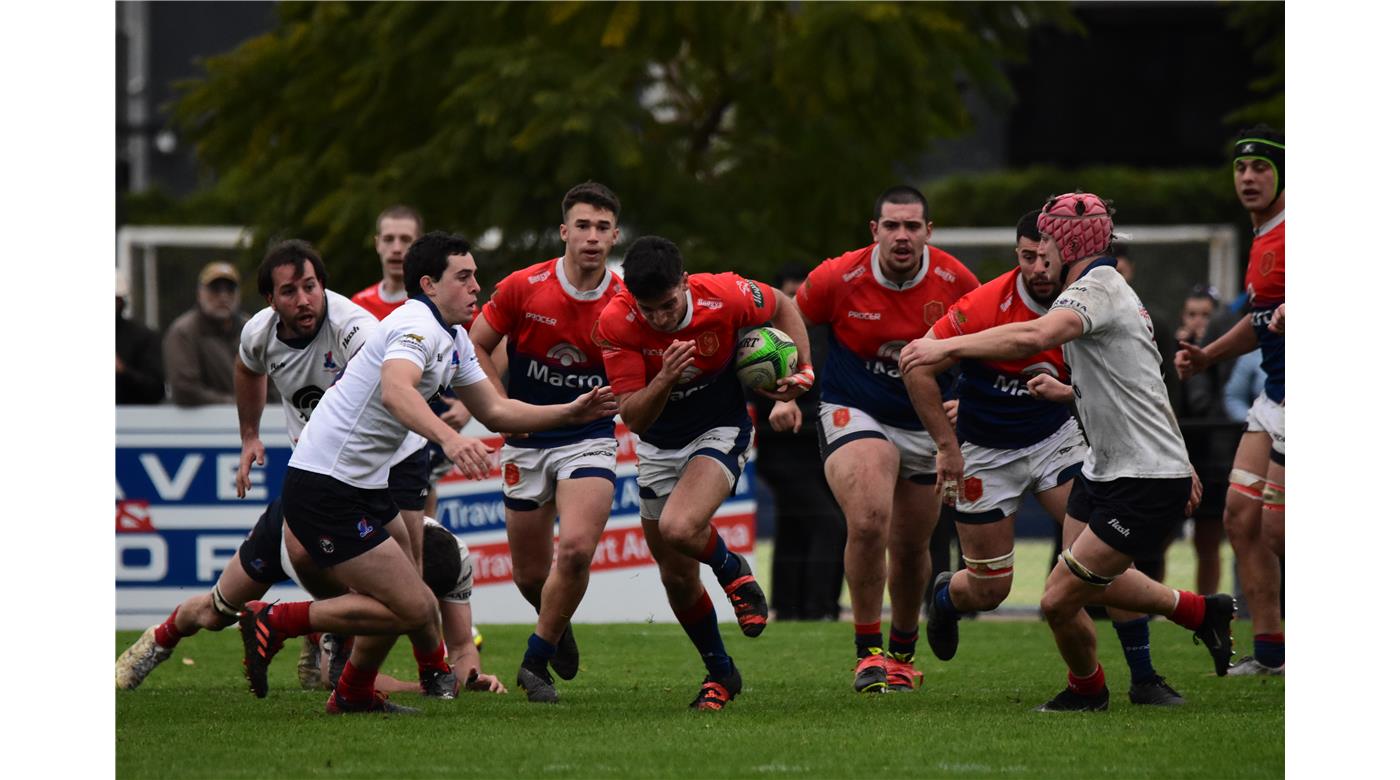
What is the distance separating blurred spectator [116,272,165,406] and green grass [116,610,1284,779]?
11.1 feet

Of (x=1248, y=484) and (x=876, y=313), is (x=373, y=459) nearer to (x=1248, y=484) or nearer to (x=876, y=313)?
(x=876, y=313)

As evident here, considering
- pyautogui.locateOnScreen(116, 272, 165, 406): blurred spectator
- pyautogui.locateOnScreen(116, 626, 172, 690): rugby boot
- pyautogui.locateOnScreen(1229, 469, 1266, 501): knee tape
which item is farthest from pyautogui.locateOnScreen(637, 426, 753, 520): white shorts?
pyautogui.locateOnScreen(116, 272, 165, 406): blurred spectator

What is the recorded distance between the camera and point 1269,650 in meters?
9.77

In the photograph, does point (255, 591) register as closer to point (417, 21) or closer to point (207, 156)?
point (417, 21)

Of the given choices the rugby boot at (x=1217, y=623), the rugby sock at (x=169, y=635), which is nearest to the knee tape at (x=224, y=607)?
the rugby sock at (x=169, y=635)

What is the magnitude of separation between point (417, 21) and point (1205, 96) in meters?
16.4

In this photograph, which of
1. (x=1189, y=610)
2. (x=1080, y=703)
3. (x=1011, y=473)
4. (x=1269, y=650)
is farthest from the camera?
(x=1269, y=650)

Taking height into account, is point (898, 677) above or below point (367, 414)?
below

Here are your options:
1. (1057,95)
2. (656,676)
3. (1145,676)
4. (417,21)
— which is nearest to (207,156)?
(417,21)

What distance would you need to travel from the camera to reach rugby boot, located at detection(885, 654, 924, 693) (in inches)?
354

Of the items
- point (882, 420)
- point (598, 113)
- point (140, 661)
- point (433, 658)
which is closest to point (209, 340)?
point (598, 113)

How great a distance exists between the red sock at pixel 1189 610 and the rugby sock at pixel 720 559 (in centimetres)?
186

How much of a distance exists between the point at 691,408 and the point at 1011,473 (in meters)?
1.47

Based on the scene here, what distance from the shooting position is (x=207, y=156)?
1739cm
